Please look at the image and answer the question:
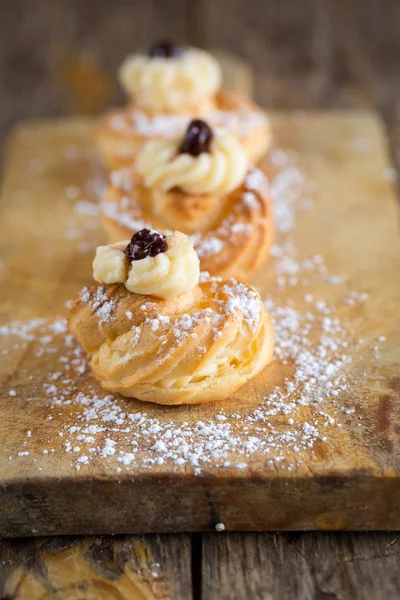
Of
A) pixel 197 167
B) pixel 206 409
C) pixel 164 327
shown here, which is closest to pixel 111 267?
pixel 164 327

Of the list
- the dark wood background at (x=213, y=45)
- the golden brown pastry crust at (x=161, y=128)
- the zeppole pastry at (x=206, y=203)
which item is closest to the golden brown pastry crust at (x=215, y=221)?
the zeppole pastry at (x=206, y=203)

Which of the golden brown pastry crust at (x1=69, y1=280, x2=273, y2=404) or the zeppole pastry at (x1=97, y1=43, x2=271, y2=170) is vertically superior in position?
the zeppole pastry at (x1=97, y1=43, x2=271, y2=170)

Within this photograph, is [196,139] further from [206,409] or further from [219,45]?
[219,45]

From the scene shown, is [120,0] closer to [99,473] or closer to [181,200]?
[181,200]

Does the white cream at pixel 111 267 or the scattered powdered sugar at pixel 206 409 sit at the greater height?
the white cream at pixel 111 267

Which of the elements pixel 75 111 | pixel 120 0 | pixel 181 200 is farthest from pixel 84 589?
pixel 120 0

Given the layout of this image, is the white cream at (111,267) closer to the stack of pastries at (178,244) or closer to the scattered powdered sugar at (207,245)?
the stack of pastries at (178,244)

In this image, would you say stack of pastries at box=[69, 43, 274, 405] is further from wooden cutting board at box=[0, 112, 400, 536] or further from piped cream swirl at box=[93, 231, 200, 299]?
wooden cutting board at box=[0, 112, 400, 536]

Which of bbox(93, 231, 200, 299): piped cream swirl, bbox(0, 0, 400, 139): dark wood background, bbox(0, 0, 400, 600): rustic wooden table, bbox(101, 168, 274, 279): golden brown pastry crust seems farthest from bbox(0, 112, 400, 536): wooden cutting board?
bbox(0, 0, 400, 139): dark wood background
